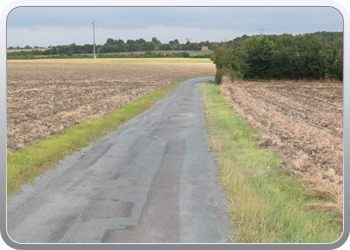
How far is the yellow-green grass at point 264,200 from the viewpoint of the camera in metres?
5.97

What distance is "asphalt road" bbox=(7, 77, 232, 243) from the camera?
615 cm

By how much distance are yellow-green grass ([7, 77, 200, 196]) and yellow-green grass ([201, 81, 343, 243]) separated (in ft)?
17.4

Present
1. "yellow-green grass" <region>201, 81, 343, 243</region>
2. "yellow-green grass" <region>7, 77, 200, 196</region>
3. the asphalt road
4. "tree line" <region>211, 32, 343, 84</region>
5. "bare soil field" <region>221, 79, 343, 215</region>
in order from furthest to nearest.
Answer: "tree line" <region>211, 32, 343, 84</region> → "yellow-green grass" <region>7, 77, 200, 196</region> → "bare soil field" <region>221, 79, 343, 215</region> → the asphalt road → "yellow-green grass" <region>201, 81, 343, 243</region>

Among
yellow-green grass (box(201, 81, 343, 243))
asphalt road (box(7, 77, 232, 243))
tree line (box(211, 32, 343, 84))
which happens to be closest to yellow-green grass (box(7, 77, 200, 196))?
asphalt road (box(7, 77, 232, 243))

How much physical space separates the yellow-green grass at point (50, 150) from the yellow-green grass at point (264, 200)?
5291 mm

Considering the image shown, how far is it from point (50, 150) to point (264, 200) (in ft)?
26.6

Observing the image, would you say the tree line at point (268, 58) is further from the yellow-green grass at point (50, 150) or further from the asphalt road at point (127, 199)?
the asphalt road at point (127, 199)

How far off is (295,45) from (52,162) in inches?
1613

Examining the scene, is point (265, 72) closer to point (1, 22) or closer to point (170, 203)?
point (170, 203)

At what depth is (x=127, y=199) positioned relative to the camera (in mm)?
8094

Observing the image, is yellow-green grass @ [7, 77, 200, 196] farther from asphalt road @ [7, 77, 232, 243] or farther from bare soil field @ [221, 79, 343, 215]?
bare soil field @ [221, 79, 343, 215]
